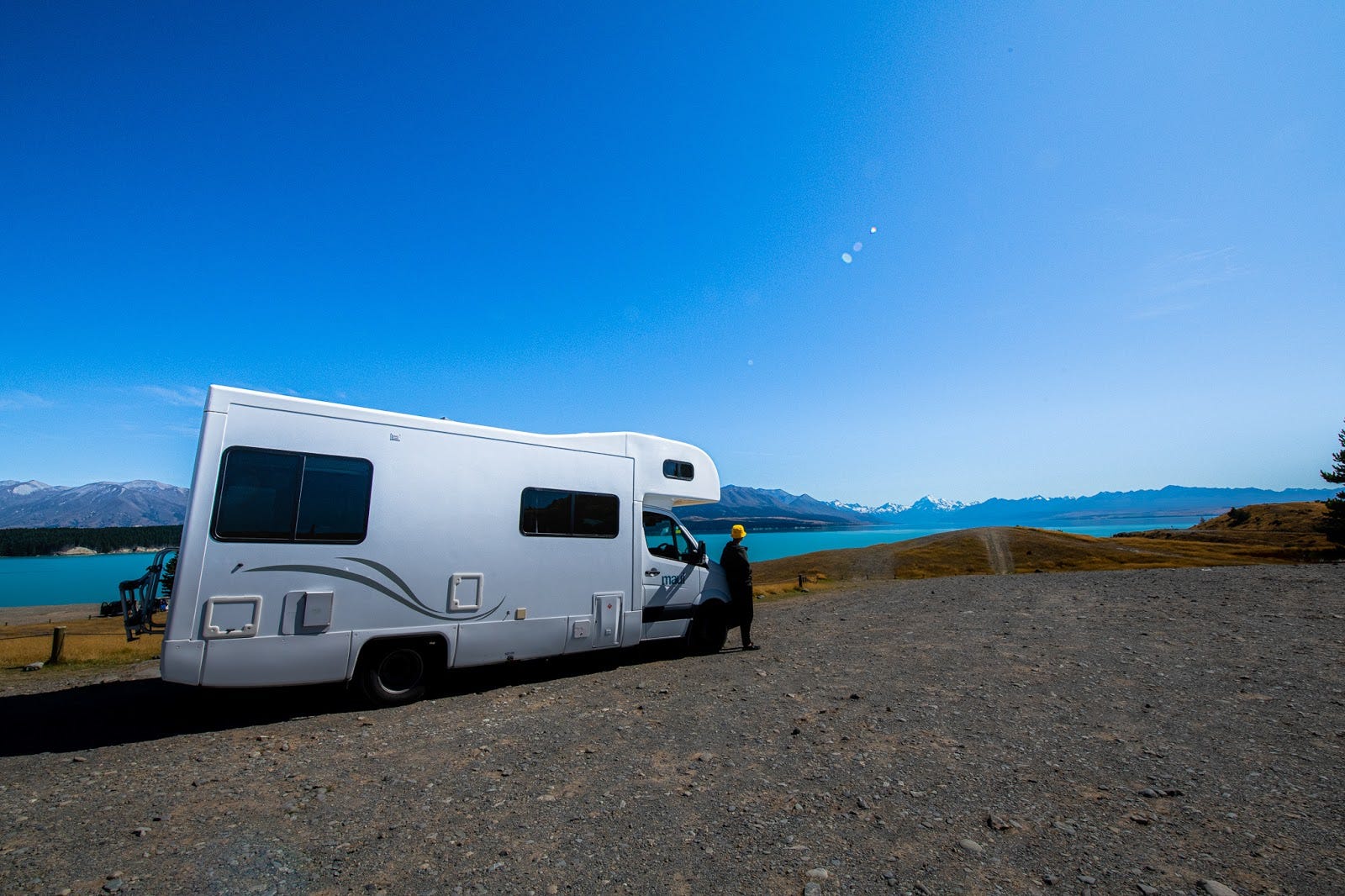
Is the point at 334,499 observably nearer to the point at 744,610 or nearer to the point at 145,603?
the point at 145,603

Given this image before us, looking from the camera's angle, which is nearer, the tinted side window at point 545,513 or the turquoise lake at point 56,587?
the tinted side window at point 545,513

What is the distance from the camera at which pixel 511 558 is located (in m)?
9.06

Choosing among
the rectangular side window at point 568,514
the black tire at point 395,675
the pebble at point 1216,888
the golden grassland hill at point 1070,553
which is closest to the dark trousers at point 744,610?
the rectangular side window at point 568,514

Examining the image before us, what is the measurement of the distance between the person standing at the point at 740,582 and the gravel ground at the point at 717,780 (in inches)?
67.5

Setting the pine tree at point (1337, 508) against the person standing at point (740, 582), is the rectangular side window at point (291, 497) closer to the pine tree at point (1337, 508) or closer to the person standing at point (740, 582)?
the person standing at point (740, 582)

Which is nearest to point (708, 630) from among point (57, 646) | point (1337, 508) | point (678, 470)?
point (678, 470)

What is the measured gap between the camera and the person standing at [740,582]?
11875 millimetres

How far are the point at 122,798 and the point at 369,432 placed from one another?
175 inches

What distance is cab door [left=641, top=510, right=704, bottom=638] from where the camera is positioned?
426 inches

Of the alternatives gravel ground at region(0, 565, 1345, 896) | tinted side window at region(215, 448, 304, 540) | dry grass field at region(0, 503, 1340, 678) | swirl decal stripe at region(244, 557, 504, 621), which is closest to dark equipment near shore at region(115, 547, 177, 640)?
gravel ground at region(0, 565, 1345, 896)

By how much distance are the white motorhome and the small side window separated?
0.53 ft

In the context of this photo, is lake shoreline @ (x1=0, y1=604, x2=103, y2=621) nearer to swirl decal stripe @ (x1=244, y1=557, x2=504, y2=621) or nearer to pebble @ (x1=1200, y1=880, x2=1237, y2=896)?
swirl decal stripe @ (x1=244, y1=557, x2=504, y2=621)

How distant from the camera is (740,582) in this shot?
39.2ft

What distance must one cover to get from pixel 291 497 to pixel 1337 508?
61.2 m
